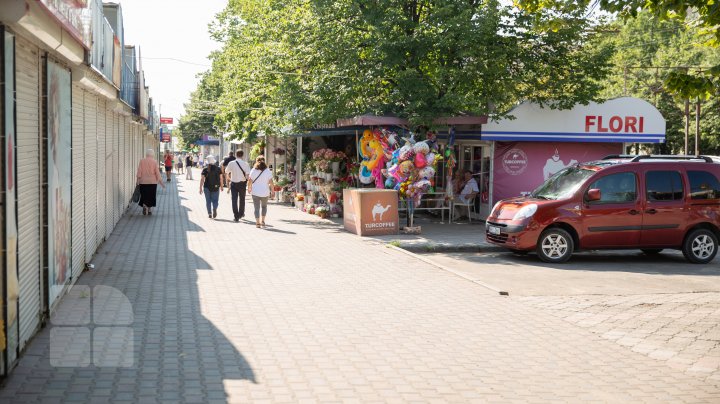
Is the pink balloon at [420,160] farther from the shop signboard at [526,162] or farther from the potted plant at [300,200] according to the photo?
the potted plant at [300,200]

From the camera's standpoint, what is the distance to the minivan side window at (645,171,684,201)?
14.4 metres

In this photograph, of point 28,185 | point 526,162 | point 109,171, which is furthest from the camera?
point 526,162

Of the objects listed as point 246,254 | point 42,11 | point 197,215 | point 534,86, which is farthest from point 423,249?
point 42,11

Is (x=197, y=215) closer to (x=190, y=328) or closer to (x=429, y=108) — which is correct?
(x=429, y=108)

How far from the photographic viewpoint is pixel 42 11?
6086 mm

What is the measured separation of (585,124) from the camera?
20516 mm

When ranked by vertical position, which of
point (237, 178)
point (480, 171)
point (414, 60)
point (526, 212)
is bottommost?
point (526, 212)

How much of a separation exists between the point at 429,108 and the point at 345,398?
1292 centimetres

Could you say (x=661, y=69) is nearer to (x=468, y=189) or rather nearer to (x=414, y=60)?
(x=468, y=189)

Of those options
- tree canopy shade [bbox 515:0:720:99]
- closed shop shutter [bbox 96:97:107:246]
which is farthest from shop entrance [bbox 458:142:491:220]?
tree canopy shade [bbox 515:0:720:99]

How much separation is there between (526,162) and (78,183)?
13.2 meters

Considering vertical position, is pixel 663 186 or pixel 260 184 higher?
pixel 663 186

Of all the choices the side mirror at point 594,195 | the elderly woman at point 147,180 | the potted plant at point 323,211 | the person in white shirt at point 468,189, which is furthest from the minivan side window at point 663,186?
the elderly woman at point 147,180

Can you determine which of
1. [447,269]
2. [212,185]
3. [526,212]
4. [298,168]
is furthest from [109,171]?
[298,168]
